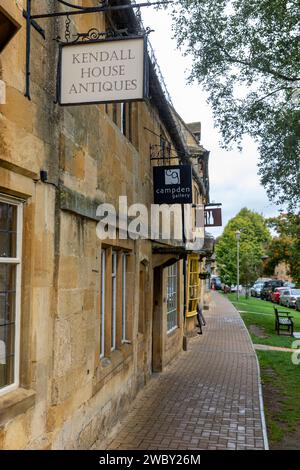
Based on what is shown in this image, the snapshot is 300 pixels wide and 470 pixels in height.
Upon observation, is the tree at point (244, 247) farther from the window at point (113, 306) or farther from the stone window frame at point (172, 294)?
the window at point (113, 306)

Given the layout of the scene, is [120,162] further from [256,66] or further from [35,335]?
[256,66]

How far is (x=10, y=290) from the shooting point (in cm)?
432

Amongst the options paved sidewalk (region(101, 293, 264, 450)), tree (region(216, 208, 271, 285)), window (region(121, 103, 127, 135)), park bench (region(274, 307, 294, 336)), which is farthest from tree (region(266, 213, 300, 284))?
window (region(121, 103, 127, 135))

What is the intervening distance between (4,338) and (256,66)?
35.7ft

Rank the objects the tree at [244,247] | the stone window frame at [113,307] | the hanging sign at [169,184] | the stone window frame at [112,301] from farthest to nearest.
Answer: the tree at [244,247] < the hanging sign at [169,184] < the stone window frame at [113,307] < the stone window frame at [112,301]

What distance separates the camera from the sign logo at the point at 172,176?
1102 centimetres

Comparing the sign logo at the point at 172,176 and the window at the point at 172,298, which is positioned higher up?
the sign logo at the point at 172,176

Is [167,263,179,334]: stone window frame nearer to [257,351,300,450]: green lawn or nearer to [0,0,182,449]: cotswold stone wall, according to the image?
[257,351,300,450]: green lawn

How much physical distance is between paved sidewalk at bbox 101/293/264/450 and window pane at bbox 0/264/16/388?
2.87 metres

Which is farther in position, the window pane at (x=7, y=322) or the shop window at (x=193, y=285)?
the shop window at (x=193, y=285)

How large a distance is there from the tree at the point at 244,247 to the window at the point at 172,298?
26.9 m

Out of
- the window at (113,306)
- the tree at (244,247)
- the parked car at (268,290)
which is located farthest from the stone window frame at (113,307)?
the parked car at (268,290)

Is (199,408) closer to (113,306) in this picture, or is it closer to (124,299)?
(124,299)

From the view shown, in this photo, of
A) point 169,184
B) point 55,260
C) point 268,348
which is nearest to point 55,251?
point 55,260
